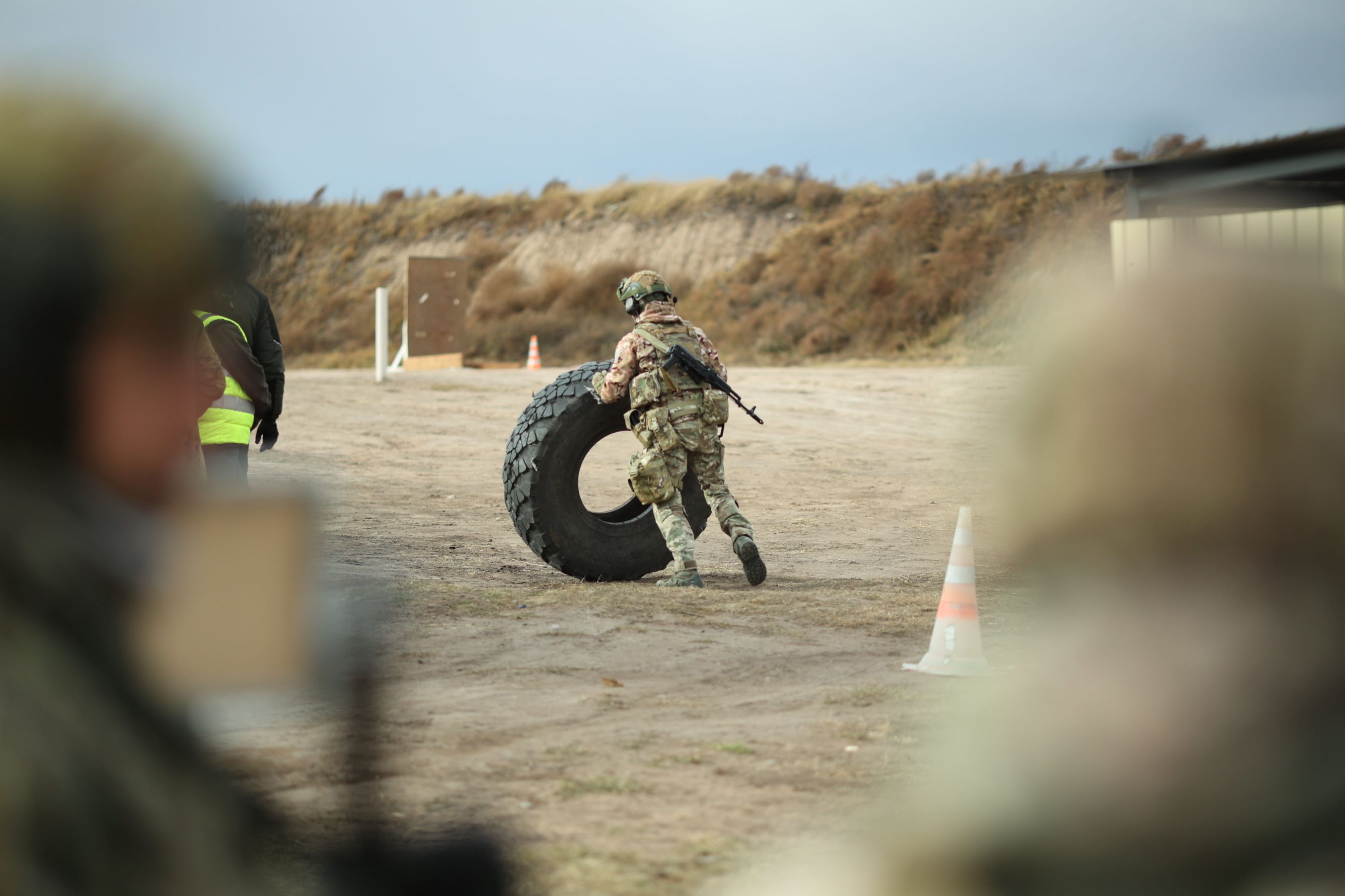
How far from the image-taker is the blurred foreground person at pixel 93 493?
0.84m

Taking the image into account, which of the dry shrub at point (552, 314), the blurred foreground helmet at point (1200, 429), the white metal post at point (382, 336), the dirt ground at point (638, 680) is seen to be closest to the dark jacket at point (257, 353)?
the dirt ground at point (638, 680)

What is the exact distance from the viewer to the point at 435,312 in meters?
28.9

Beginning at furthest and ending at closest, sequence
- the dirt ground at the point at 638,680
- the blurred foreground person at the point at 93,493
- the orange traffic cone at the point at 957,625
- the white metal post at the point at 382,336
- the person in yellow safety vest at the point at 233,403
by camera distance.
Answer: the white metal post at the point at 382,336 < the person in yellow safety vest at the point at 233,403 < the orange traffic cone at the point at 957,625 < the dirt ground at the point at 638,680 < the blurred foreground person at the point at 93,493

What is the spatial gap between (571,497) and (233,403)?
105 inches

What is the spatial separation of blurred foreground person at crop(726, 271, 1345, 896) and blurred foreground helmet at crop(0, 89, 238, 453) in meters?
0.62

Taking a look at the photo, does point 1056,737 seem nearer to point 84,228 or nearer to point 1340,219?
point 84,228

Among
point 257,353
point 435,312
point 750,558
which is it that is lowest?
point 750,558

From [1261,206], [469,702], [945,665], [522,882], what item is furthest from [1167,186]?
[522,882]

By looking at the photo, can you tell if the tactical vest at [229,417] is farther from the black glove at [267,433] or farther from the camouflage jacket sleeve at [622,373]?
the camouflage jacket sleeve at [622,373]

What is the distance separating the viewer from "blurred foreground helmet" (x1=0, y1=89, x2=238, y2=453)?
0.90m

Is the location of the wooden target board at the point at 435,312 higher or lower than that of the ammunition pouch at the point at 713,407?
higher

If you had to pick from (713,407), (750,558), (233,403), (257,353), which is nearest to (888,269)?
(713,407)

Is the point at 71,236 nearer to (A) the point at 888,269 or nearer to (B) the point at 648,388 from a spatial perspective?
(B) the point at 648,388

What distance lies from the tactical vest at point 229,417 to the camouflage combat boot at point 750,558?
317 cm
